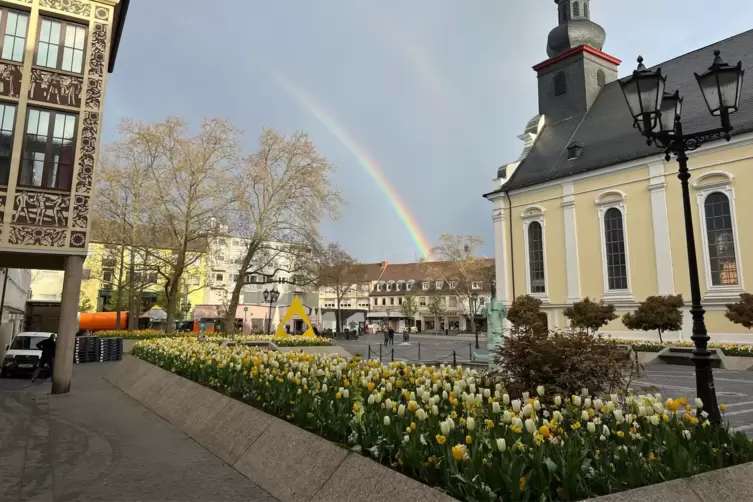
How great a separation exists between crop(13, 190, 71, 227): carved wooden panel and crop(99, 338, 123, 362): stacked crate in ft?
48.7

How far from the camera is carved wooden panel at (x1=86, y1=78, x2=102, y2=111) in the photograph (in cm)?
1479

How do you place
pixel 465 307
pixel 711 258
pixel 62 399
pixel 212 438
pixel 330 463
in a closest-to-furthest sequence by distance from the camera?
1. pixel 330 463
2. pixel 212 438
3. pixel 62 399
4. pixel 711 258
5. pixel 465 307

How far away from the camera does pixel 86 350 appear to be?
2572cm

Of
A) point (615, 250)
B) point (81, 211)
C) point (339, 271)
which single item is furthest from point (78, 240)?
point (339, 271)

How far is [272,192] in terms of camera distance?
107 feet

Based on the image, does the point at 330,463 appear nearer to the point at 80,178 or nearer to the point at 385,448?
the point at 385,448

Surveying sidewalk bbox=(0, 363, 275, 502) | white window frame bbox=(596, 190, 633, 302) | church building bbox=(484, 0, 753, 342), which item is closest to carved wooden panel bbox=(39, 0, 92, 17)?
sidewalk bbox=(0, 363, 275, 502)

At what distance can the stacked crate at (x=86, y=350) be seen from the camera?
2531 centimetres

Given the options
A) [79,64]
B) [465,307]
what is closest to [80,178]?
[79,64]

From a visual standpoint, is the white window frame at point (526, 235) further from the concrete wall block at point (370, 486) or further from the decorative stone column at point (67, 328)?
the concrete wall block at point (370, 486)

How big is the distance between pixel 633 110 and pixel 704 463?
5.25m

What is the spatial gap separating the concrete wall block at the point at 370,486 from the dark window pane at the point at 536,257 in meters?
35.4

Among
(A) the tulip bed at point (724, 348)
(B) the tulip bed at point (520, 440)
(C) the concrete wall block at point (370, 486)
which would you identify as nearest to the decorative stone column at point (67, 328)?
(B) the tulip bed at point (520, 440)

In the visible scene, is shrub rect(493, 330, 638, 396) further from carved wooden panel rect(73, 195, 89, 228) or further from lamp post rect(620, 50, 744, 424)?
carved wooden panel rect(73, 195, 89, 228)
